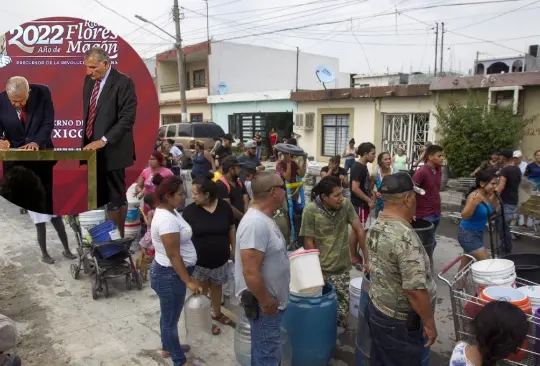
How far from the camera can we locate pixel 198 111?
23.3 metres

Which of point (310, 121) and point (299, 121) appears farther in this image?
point (299, 121)

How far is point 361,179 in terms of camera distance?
20.7 ft

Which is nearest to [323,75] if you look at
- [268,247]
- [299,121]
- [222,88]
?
[299,121]

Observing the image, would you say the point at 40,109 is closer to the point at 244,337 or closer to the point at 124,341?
the point at 244,337

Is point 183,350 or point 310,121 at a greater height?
point 310,121

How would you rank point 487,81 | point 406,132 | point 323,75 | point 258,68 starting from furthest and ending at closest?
point 258,68 < point 323,75 < point 406,132 < point 487,81

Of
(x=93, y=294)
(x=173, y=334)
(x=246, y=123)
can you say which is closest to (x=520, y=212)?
(x=173, y=334)

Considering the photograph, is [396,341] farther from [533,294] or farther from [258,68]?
[258,68]

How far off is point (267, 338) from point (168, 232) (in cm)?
120

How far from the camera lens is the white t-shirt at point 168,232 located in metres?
3.52

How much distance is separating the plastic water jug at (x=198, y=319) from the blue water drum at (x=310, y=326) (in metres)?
0.89

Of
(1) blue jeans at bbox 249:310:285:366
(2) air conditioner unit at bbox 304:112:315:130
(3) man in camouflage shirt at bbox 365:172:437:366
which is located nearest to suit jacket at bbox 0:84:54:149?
(1) blue jeans at bbox 249:310:285:366

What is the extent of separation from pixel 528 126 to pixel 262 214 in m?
10.9

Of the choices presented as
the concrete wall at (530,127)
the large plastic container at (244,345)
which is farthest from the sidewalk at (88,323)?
the concrete wall at (530,127)
